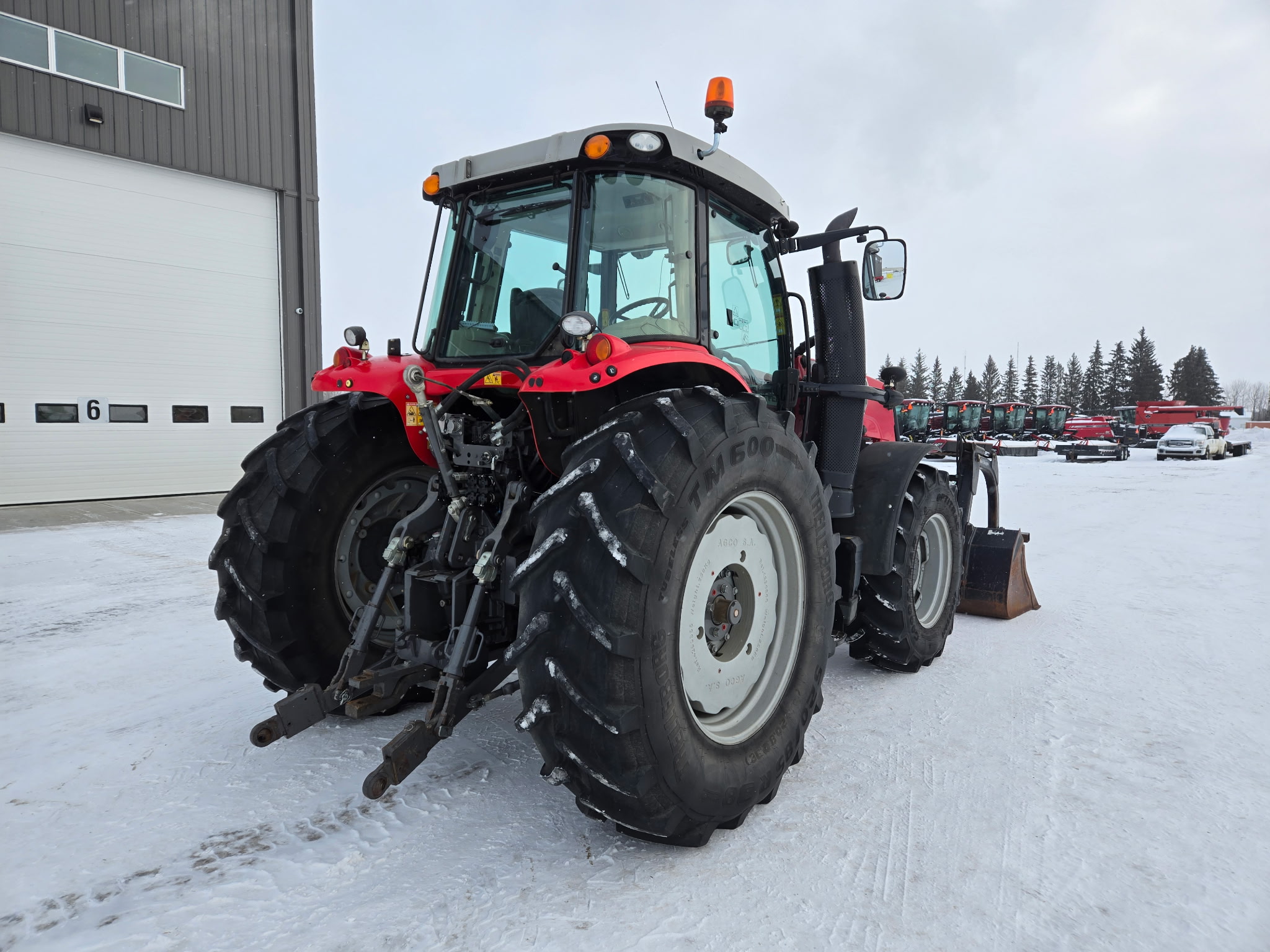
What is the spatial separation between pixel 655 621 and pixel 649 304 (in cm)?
124

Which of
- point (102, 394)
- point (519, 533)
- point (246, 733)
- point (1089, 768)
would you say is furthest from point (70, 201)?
point (1089, 768)

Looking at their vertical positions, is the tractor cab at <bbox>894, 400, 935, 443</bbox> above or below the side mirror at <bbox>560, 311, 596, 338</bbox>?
below

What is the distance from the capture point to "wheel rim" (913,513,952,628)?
4.27m

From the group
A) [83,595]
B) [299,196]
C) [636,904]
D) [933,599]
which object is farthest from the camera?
[299,196]

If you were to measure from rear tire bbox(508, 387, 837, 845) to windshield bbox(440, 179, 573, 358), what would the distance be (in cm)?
81

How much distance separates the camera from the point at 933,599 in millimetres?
4309

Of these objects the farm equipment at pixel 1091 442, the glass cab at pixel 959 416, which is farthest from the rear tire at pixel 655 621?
the glass cab at pixel 959 416

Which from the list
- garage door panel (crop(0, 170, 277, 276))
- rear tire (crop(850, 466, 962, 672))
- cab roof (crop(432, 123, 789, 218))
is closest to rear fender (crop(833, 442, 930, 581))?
rear tire (crop(850, 466, 962, 672))

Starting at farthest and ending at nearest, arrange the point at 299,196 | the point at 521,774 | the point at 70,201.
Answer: the point at 299,196 → the point at 70,201 → the point at 521,774

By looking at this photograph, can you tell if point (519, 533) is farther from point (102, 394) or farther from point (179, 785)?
point (102, 394)

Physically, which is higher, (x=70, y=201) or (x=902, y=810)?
(x=70, y=201)

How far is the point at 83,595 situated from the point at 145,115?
10.2 metres

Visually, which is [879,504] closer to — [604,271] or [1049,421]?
[604,271]

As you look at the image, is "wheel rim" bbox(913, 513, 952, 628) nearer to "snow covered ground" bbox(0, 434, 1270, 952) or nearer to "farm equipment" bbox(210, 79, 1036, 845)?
"snow covered ground" bbox(0, 434, 1270, 952)
